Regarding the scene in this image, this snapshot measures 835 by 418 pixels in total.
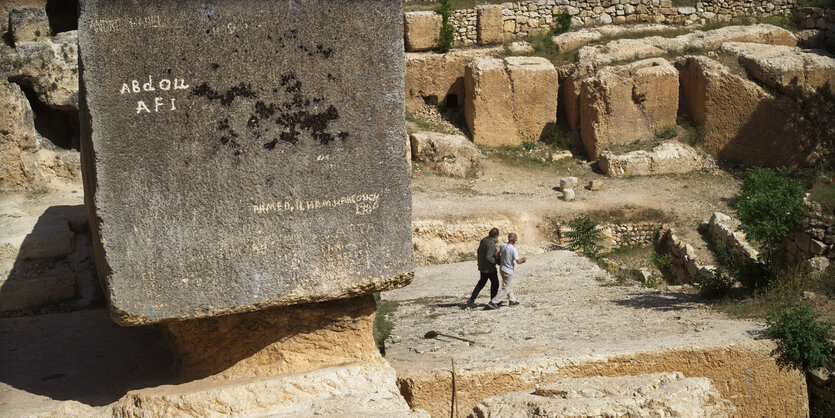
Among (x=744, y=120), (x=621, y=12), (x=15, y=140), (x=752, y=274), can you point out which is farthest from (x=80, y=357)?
(x=621, y=12)

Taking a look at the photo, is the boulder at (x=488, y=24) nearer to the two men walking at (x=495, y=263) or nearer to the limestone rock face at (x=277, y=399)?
the two men walking at (x=495, y=263)

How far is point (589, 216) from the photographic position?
1472 cm

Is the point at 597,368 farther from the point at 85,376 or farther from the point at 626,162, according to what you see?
the point at 626,162

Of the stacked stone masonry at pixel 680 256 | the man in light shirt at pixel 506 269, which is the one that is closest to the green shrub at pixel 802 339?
the man in light shirt at pixel 506 269

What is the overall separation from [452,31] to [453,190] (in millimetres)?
5315

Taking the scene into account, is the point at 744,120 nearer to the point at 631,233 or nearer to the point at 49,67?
the point at 631,233

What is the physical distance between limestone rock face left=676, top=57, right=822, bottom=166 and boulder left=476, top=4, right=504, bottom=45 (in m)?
4.84

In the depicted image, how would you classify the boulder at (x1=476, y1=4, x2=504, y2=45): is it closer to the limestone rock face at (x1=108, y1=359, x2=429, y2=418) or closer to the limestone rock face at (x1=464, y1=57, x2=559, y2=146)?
the limestone rock face at (x1=464, y1=57, x2=559, y2=146)

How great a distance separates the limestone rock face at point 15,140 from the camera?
11.5 meters

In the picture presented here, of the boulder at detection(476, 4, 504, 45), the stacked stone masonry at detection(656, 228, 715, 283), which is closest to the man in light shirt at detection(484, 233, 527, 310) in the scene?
the stacked stone masonry at detection(656, 228, 715, 283)

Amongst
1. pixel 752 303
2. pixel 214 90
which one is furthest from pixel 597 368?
pixel 214 90

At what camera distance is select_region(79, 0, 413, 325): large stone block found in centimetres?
470

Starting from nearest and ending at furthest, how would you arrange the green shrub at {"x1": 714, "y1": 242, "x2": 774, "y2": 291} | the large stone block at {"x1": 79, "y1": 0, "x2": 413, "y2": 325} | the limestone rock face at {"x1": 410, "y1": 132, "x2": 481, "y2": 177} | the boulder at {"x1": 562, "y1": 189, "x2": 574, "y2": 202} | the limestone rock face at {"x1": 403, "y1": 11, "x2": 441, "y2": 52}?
the large stone block at {"x1": 79, "y1": 0, "x2": 413, "y2": 325}, the green shrub at {"x1": 714, "y1": 242, "x2": 774, "y2": 291}, the boulder at {"x1": 562, "y1": 189, "x2": 574, "y2": 202}, the limestone rock face at {"x1": 410, "y1": 132, "x2": 481, "y2": 177}, the limestone rock face at {"x1": 403, "y1": 11, "x2": 441, "y2": 52}

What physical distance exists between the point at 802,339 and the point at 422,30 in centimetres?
1414
